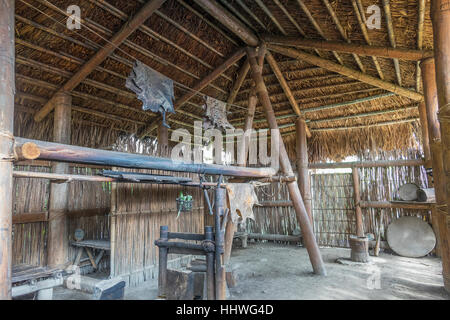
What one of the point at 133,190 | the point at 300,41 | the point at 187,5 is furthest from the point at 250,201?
the point at 187,5

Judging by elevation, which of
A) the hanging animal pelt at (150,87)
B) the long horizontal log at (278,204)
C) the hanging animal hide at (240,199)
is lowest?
the long horizontal log at (278,204)

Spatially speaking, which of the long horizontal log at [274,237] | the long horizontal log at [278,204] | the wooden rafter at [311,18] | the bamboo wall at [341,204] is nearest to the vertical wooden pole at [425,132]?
the bamboo wall at [341,204]

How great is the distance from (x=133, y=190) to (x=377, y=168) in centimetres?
611

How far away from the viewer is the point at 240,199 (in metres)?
3.97

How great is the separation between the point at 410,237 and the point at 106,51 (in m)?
7.38

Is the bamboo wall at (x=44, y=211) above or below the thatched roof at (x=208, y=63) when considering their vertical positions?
below

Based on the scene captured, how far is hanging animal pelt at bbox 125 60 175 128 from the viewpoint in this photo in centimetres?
412

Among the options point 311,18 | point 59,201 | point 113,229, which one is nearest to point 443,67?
point 311,18

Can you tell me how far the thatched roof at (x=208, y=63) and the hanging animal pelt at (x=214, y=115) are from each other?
0.80 m

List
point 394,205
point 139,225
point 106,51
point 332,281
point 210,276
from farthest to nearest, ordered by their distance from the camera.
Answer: point 394,205
point 139,225
point 332,281
point 106,51
point 210,276

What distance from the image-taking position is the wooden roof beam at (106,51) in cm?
376

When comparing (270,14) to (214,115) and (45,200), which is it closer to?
(214,115)

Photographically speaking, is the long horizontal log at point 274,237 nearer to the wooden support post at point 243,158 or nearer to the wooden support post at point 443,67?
the wooden support post at point 243,158

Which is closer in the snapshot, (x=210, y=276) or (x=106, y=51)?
(x=210, y=276)
